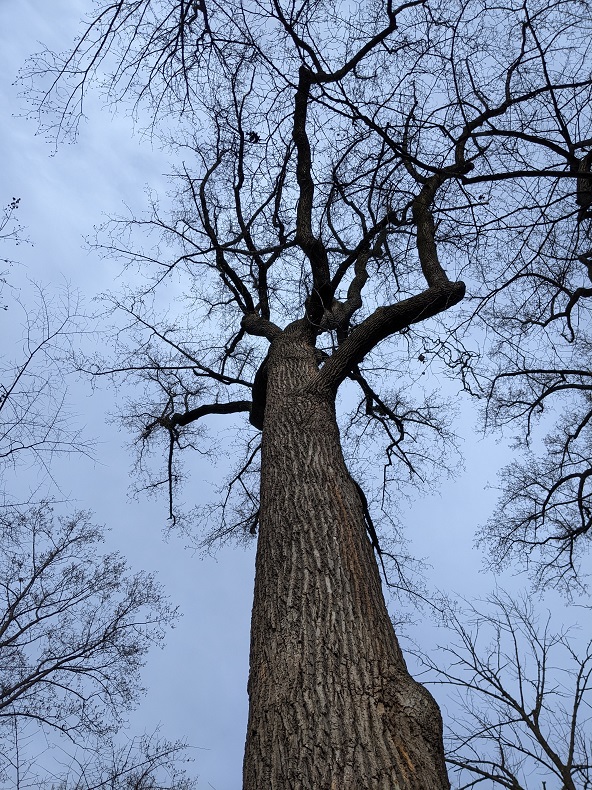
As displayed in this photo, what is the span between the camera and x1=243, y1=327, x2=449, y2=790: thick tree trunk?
1.70 m

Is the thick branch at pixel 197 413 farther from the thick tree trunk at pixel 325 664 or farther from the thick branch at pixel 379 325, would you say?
the thick tree trunk at pixel 325 664

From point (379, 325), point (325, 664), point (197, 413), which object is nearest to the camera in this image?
point (325, 664)

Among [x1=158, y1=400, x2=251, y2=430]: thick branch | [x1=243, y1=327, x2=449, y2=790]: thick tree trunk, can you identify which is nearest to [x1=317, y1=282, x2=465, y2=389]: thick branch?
[x1=243, y1=327, x2=449, y2=790]: thick tree trunk

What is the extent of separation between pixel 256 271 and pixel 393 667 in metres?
5.35

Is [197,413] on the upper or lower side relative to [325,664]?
upper

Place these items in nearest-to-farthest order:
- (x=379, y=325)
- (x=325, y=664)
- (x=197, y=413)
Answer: (x=325, y=664) < (x=379, y=325) < (x=197, y=413)

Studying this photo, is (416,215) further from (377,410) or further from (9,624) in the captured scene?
(9,624)

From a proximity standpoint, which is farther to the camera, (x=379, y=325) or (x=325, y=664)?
(x=379, y=325)

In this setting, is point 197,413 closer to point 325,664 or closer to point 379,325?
point 379,325

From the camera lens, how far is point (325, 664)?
6.56 feet

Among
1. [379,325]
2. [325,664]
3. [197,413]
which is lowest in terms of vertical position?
[325,664]

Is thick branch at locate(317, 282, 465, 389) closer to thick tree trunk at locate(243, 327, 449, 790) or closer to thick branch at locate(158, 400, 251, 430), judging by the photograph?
thick tree trunk at locate(243, 327, 449, 790)

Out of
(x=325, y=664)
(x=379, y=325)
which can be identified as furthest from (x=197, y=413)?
(x=325, y=664)

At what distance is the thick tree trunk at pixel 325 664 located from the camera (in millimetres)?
1699
